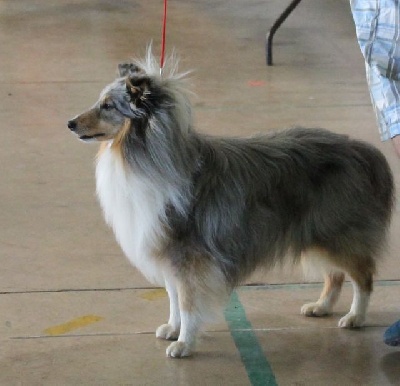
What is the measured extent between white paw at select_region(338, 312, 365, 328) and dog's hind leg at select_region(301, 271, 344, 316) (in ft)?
0.40

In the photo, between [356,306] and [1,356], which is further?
[356,306]

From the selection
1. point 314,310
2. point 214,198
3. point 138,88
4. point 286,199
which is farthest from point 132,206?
point 314,310

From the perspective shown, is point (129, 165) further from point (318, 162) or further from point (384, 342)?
point (384, 342)

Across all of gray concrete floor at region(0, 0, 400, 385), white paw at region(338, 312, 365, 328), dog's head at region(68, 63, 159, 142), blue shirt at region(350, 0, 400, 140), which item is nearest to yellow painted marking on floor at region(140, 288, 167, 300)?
gray concrete floor at region(0, 0, 400, 385)

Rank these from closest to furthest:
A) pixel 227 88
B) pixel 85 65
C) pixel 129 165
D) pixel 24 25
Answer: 1. pixel 129 165
2. pixel 227 88
3. pixel 85 65
4. pixel 24 25

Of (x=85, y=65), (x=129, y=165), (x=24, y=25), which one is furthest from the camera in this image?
(x=24, y=25)

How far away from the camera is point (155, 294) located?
448cm

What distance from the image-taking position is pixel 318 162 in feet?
13.1

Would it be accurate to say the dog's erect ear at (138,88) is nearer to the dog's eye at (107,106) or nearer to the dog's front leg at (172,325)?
the dog's eye at (107,106)

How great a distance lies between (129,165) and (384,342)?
141cm

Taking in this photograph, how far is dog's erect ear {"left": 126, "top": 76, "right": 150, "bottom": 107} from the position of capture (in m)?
3.59

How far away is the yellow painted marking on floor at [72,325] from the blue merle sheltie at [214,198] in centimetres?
37

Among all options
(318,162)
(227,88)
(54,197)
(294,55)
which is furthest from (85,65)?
(318,162)

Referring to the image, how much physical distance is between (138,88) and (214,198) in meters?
0.58
